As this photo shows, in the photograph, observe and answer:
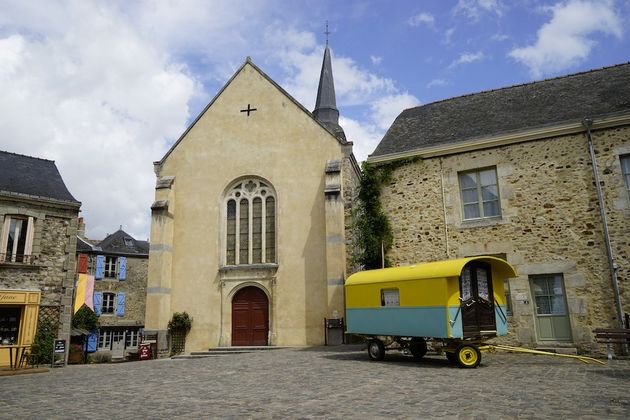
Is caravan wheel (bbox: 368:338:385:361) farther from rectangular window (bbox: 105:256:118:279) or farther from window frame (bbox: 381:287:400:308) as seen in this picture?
rectangular window (bbox: 105:256:118:279)

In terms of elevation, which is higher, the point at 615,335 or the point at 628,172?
the point at 628,172

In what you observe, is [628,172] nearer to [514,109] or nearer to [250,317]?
[514,109]

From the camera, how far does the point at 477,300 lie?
31.9ft

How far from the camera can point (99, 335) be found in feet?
94.4

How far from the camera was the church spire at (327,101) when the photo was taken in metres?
28.3

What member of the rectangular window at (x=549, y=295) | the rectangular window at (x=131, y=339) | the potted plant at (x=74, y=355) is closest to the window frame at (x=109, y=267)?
the rectangular window at (x=131, y=339)

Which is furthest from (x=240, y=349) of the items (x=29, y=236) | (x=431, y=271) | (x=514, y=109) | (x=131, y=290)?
(x=131, y=290)

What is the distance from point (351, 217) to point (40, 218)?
9.95 metres

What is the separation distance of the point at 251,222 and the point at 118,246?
17531 mm

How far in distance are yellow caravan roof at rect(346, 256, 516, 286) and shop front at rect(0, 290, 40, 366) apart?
32.9 feet

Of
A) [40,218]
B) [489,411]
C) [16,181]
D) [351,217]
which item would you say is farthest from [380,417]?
[16,181]

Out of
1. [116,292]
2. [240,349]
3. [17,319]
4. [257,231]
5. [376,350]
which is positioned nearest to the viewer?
[376,350]

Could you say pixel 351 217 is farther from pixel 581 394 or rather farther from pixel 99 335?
pixel 99 335

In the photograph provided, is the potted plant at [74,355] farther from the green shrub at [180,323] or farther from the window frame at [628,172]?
the window frame at [628,172]
